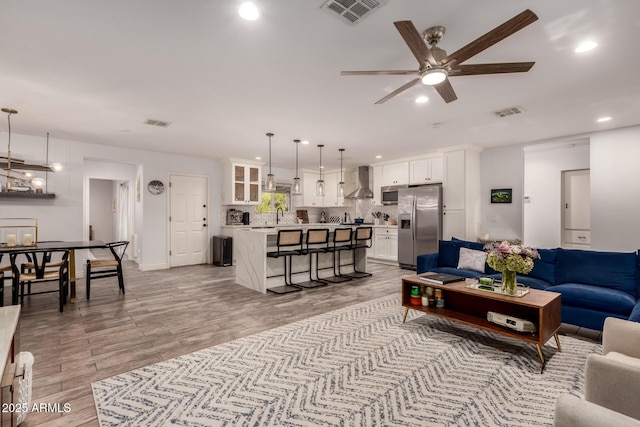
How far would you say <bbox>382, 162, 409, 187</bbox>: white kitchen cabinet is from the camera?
7.16m

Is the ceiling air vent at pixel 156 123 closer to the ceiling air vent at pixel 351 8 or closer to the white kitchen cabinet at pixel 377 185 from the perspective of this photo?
the ceiling air vent at pixel 351 8

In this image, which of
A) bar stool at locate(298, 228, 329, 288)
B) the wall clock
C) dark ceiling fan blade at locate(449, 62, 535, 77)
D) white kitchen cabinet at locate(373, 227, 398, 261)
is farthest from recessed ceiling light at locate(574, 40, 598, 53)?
the wall clock

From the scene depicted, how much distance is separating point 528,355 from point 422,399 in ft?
4.19

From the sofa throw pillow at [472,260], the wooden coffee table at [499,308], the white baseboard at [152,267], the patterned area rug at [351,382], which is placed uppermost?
the sofa throw pillow at [472,260]

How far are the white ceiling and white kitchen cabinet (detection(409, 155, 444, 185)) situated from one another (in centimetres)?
138

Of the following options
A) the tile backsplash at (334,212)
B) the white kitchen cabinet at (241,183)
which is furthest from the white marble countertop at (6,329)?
the tile backsplash at (334,212)

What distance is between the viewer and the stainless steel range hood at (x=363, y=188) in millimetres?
8048

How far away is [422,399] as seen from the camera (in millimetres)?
2012

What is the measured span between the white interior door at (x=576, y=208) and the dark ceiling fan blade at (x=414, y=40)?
19.2 ft

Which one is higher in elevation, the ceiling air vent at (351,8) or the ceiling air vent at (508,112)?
the ceiling air vent at (508,112)

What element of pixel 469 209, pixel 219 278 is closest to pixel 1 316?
pixel 219 278

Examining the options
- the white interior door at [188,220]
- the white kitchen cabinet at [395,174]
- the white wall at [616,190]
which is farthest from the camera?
the white kitchen cabinet at [395,174]

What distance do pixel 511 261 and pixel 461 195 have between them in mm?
3658

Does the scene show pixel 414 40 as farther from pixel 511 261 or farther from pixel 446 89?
pixel 511 261
